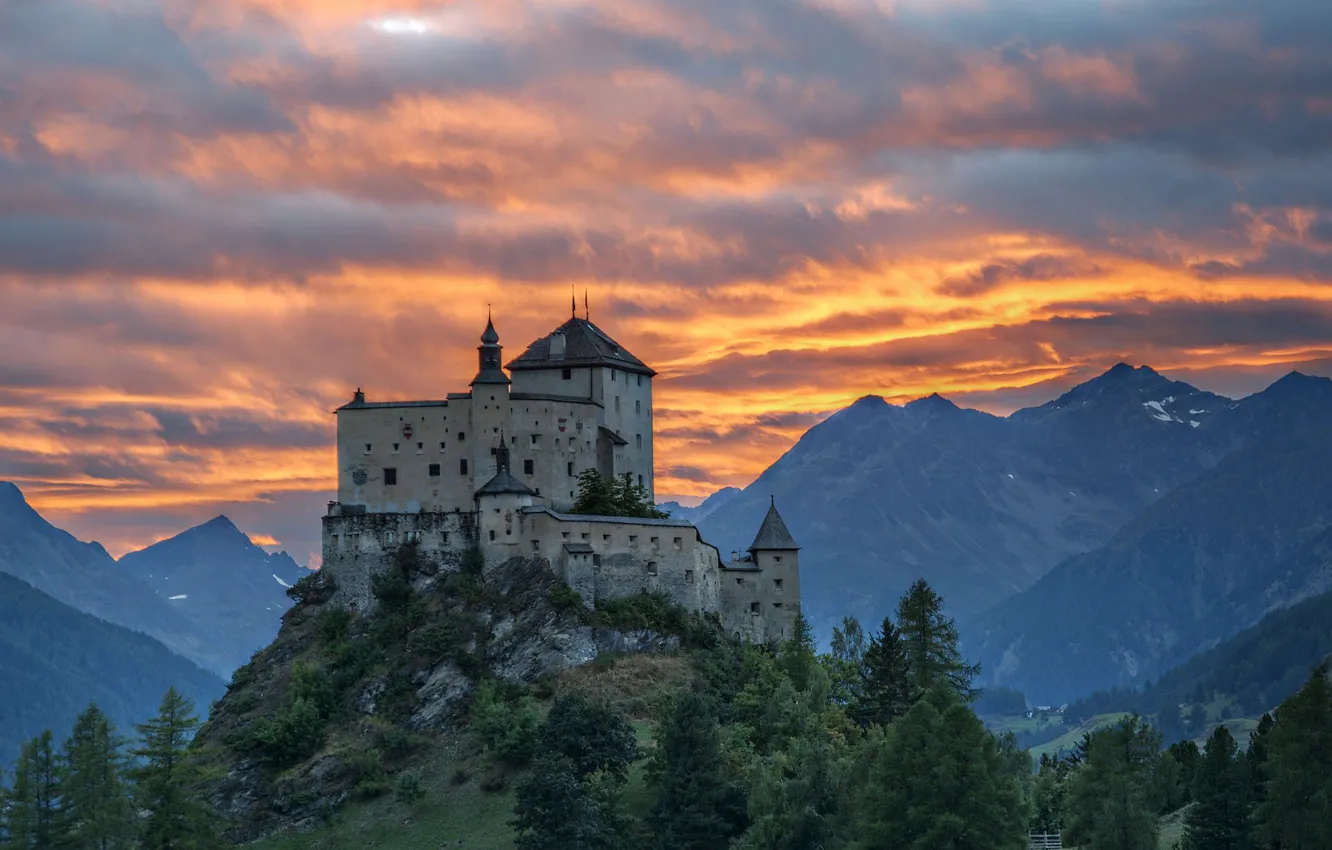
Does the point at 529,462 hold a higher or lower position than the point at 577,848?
higher

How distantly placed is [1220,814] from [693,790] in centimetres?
3439

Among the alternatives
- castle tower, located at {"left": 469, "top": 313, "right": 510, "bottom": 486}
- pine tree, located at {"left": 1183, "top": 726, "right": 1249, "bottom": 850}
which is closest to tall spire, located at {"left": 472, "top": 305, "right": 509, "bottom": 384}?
castle tower, located at {"left": 469, "top": 313, "right": 510, "bottom": 486}

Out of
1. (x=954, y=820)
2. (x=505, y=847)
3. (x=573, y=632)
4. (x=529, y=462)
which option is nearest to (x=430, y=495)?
(x=529, y=462)

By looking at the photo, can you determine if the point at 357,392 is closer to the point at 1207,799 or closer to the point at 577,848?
the point at 577,848

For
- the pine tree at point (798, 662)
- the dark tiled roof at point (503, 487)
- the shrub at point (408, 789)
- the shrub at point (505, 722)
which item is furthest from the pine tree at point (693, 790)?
the dark tiled roof at point (503, 487)

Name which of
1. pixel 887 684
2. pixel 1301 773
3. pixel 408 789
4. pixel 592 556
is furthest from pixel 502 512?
pixel 1301 773

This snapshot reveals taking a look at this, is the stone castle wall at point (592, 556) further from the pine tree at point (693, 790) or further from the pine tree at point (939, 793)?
the pine tree at point (939, 793)

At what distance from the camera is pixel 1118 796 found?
116500 mm

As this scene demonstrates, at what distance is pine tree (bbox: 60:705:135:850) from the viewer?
119312mm

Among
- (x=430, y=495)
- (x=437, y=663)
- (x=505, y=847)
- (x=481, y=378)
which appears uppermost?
(x=481, y=378)

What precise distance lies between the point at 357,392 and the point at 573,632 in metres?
29.4

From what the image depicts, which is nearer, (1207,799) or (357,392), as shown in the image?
(1207,799)

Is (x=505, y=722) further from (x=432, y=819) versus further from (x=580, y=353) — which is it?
(x=580, y=353)

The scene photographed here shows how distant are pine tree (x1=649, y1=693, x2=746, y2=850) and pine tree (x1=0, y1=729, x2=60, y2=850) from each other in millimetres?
38633
